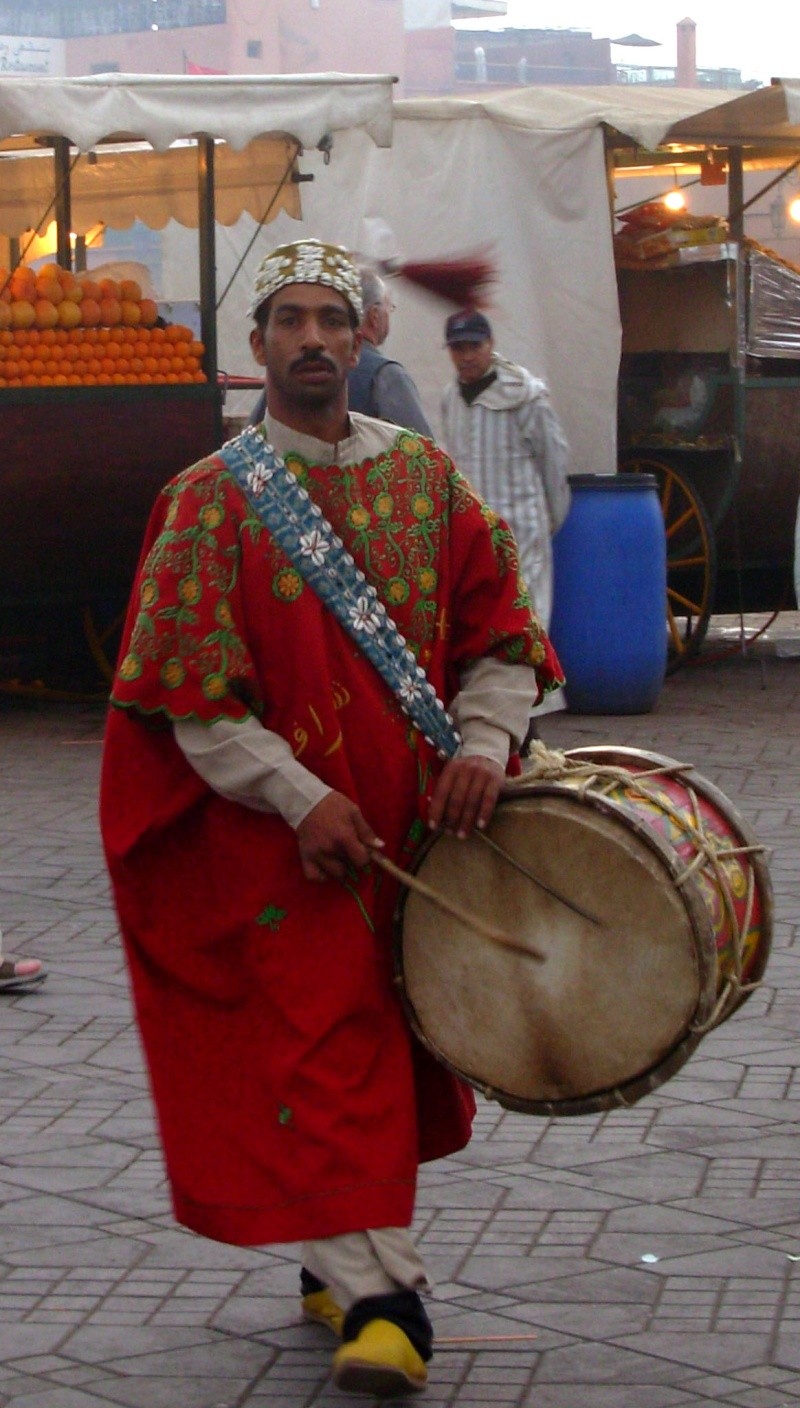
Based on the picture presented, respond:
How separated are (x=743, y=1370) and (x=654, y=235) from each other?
9.32 metres

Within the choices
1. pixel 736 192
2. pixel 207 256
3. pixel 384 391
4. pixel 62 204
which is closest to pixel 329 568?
pixel 384 391

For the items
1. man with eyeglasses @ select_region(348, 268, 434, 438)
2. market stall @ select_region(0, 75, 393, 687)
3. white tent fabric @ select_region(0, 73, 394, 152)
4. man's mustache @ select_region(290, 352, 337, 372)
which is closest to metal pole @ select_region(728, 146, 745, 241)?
market stall @ select_region(0, 75, 393, 687)

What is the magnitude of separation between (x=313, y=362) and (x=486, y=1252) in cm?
159

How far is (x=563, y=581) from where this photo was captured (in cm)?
1029

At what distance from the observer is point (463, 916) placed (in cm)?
331

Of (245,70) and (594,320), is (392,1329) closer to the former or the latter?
(594,320)

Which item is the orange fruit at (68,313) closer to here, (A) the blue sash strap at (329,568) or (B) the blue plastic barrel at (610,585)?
(B) the blue plastic barrel at (610,585)

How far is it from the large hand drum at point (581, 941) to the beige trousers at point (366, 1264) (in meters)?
0.27

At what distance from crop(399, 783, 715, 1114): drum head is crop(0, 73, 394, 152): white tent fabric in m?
6.65

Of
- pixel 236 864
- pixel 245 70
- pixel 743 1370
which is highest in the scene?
pixel 245 70

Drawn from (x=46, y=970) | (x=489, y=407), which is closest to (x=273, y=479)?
(x=46, y=970)

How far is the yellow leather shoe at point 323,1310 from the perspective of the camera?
357cm

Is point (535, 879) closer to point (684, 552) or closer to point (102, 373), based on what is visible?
point (102, 373)

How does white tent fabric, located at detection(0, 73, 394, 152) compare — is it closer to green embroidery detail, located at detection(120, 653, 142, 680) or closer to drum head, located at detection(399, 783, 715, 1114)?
green embroidery detail, located at detection(120, 653, 142, 680)
